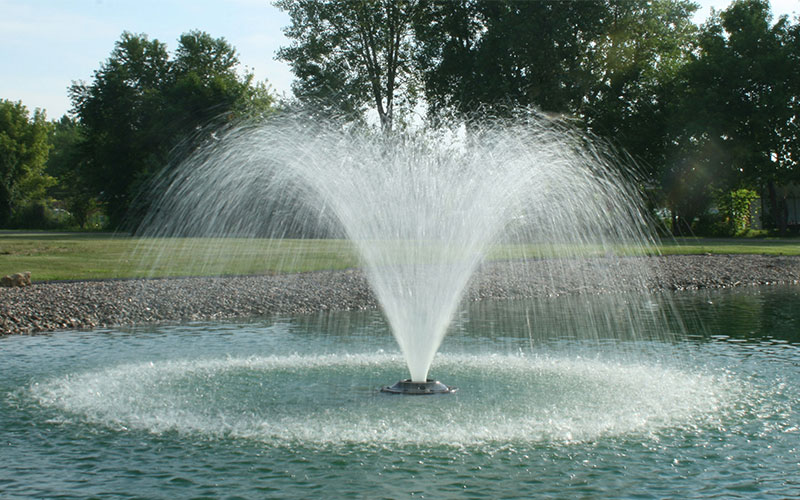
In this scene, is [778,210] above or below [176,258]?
above

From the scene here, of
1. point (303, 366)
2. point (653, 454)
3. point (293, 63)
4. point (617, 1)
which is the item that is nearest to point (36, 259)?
point (303, 366)

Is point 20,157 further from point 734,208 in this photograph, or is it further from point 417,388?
point 417,388

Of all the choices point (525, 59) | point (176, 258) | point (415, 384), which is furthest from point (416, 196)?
point (525, 59)

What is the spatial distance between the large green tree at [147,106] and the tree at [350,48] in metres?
6.40

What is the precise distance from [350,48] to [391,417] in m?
51.9

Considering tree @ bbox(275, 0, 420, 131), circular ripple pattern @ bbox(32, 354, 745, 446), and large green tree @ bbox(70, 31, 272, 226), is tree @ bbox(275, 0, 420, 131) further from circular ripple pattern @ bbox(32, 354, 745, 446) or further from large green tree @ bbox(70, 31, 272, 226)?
circular ripple pattern @ bbox(32, 354, 745, 446)

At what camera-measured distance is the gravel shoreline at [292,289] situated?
61.3 feet

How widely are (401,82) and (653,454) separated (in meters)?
55.3

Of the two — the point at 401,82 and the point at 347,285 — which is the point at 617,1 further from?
the point at 347,285

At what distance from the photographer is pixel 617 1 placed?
4772cm

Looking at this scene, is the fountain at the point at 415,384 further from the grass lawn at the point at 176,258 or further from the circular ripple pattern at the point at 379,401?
the grass lawn at the point at 176,258

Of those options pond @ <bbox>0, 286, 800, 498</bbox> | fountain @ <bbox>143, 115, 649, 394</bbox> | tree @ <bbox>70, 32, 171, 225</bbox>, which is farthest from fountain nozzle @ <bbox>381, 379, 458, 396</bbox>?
tree @ <bbox>70, 32, 171, 225</bbox>

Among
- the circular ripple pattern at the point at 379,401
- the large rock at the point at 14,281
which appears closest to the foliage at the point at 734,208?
the circular ripple pattern at the point at 379,401

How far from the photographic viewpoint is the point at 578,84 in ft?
157
